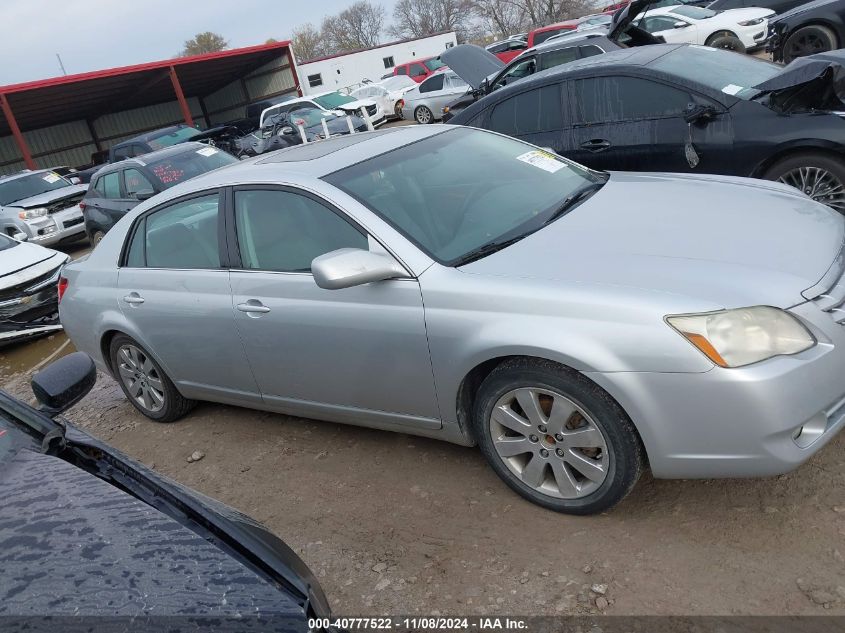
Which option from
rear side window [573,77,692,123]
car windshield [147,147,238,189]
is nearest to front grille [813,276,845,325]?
rear side window [573,77,692,123]

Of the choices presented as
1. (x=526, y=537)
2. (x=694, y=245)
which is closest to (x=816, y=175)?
(x=694, y=245)

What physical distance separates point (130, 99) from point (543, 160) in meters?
30.0

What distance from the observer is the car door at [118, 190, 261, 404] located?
12.0ft

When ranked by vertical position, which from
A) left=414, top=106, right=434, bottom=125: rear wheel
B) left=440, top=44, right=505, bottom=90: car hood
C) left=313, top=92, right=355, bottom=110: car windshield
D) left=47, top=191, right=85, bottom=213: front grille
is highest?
left=440, top=44, right=505, bottom=90: car hood

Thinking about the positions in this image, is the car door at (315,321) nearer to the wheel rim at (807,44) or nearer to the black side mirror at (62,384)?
the black side mirror at (62,384)

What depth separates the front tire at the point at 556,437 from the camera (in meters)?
2.52

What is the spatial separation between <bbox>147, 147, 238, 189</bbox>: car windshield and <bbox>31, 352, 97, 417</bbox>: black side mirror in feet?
23.7

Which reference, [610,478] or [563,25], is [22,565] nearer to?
[610,478]

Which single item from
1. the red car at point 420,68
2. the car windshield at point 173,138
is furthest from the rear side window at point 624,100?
the red car at point 420,68

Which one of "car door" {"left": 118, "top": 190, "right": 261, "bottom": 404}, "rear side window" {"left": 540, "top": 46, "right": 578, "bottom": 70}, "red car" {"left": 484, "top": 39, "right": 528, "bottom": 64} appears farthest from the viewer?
"red car" {"left": 484, "top": 39, "right": 528, "bottom": 64}

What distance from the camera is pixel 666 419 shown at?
2.39 m

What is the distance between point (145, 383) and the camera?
4535mm

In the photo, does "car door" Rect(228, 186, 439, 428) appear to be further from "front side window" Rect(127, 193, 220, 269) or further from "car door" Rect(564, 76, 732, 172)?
"car door" Rect(564, 76, 732, 172)

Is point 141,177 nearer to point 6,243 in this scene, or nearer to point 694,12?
point 6,243
